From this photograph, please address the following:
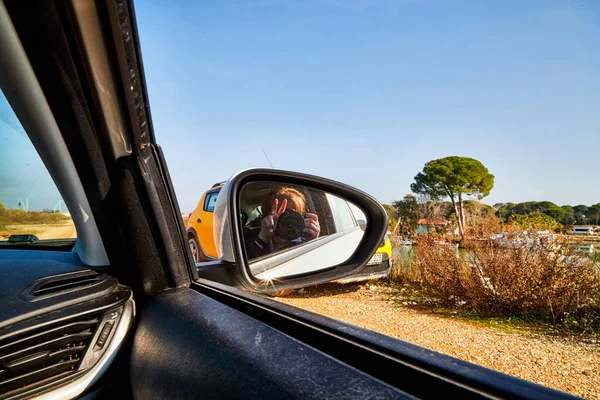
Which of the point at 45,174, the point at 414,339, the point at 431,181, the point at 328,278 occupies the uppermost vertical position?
the point at 431,181

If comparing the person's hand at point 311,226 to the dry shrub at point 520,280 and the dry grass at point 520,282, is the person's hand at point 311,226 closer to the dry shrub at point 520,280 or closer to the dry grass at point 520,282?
the dry grass at point 520,282

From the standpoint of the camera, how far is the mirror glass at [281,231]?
6.40ft

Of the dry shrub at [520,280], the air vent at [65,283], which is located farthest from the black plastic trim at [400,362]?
the dry shrub at [520,280]

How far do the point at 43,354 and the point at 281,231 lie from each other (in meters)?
1.07

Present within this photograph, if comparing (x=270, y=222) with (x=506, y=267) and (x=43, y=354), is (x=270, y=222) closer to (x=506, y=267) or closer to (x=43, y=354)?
(x=43, y=354)

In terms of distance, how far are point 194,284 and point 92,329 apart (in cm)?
38

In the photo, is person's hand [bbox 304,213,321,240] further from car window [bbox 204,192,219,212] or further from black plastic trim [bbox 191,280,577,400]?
black plastic trim [bbox 191,280,577,400]

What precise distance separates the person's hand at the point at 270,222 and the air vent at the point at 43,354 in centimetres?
86

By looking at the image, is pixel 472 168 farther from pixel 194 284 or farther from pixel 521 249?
pixel 194 284

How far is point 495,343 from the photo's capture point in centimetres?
333

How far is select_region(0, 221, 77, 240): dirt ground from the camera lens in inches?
65.1

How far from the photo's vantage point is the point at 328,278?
81.7 inches

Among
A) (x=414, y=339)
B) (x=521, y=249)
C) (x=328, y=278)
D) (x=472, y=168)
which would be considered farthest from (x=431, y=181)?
(x=328, y=278)

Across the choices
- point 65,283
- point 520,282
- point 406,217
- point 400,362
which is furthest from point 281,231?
point 406,217
